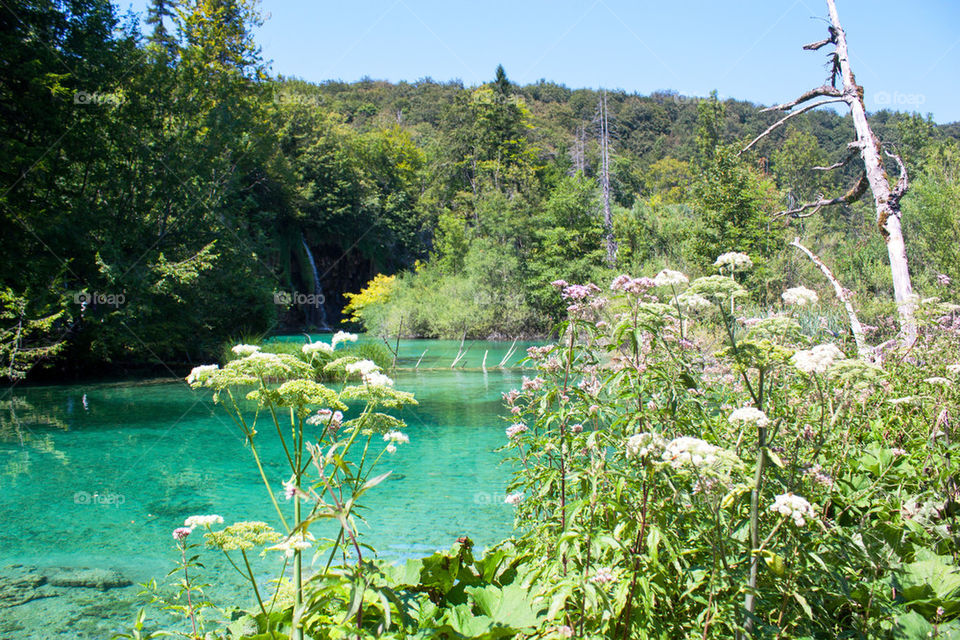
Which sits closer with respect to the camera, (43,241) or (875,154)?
(875,154)

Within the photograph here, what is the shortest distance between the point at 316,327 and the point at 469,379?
22.0 metres

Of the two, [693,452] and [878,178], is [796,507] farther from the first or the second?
[878,178]

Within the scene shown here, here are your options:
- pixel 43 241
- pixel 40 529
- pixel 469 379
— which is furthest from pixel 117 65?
pixel 40 529

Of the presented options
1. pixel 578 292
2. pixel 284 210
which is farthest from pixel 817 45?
pixel 284 210

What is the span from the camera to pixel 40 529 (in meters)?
5.19

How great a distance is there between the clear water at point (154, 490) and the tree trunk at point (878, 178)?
12.4 ft

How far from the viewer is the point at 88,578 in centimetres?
413

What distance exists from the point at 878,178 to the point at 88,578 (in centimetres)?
667

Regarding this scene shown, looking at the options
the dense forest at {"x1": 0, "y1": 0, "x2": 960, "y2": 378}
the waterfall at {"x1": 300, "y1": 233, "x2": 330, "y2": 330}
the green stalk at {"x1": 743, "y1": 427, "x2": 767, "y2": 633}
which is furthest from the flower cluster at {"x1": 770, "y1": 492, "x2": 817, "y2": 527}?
the waterfall at {"x1": 300, "y1": 233, "x2": 330, "y2": 330}

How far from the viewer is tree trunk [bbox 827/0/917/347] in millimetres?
4590

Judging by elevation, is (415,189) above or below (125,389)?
above

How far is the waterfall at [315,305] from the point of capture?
34438 mm

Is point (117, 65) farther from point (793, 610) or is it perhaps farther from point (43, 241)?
point (793, 610)

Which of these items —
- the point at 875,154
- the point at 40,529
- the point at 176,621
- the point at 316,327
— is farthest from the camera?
the point at 316,327
